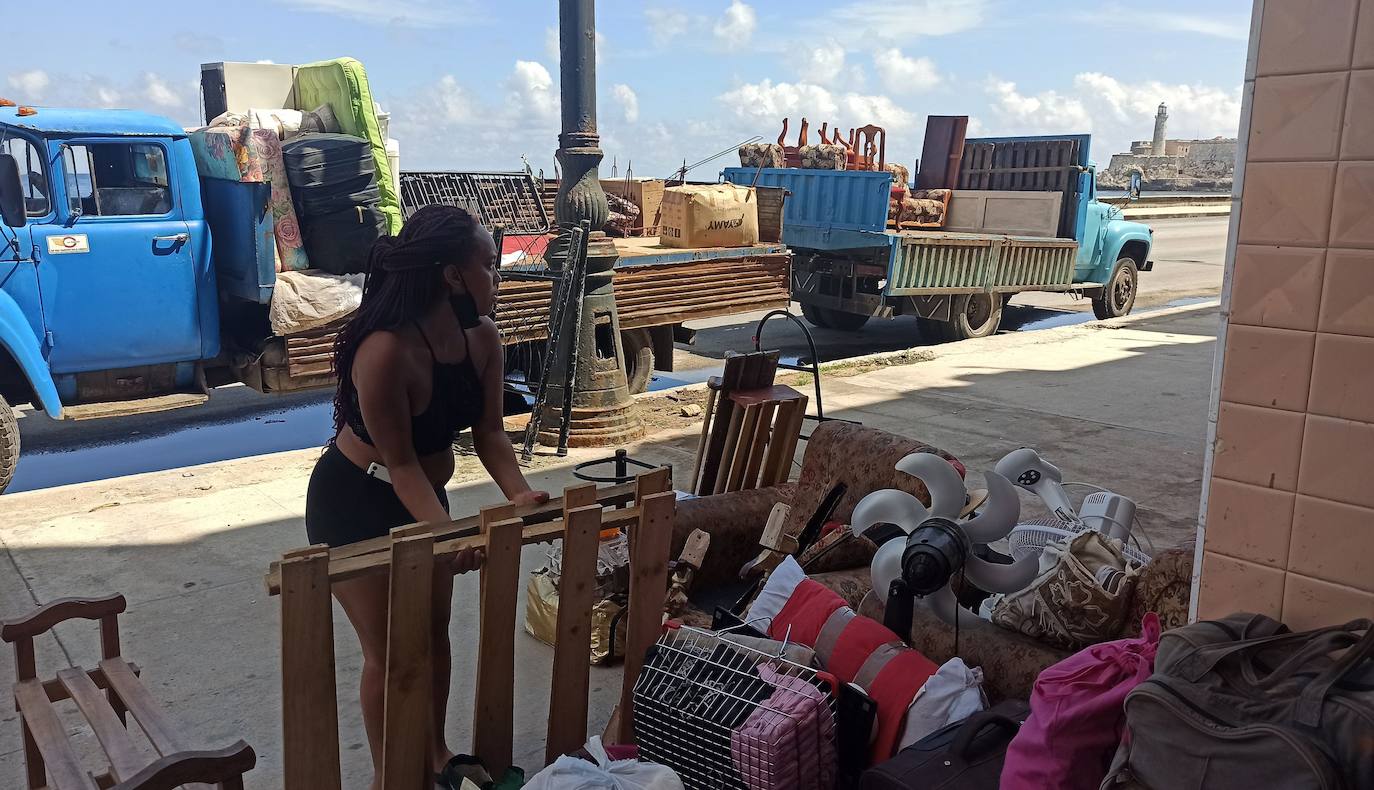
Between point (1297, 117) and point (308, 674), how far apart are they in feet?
8.20

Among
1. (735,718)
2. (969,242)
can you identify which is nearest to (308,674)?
(735,718)

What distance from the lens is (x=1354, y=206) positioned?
212cm

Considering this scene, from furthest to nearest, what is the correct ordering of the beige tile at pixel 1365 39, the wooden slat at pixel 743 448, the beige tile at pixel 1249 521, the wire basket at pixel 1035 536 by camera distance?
1. the wooden slat at pixel 743 448
2. the wire basket at pixel 1035 536
3. the beige tile at pixel 1249 521
4. the beige tile at pixel 1365 39

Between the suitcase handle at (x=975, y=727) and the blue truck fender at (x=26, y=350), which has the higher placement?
the blue truck fender at (x=26, y=350)

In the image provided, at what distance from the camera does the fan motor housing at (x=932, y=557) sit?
3.00m

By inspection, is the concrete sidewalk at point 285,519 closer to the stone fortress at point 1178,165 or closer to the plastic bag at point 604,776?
the plastic bag at point 604,776

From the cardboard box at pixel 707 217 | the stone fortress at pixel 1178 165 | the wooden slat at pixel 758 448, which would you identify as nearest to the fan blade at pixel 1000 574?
the wooden slat at pixel 758 448

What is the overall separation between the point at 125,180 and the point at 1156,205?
41.5 metres

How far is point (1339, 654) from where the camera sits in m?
2.05

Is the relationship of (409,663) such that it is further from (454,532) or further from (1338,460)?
(1338,460)

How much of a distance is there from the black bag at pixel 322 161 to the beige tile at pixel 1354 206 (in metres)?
6.76

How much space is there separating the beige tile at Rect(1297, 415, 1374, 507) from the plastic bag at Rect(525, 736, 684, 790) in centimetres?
162

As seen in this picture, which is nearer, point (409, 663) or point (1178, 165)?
point (409, 663)

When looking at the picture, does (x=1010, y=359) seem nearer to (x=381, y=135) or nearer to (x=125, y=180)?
(x=381, y=135)
